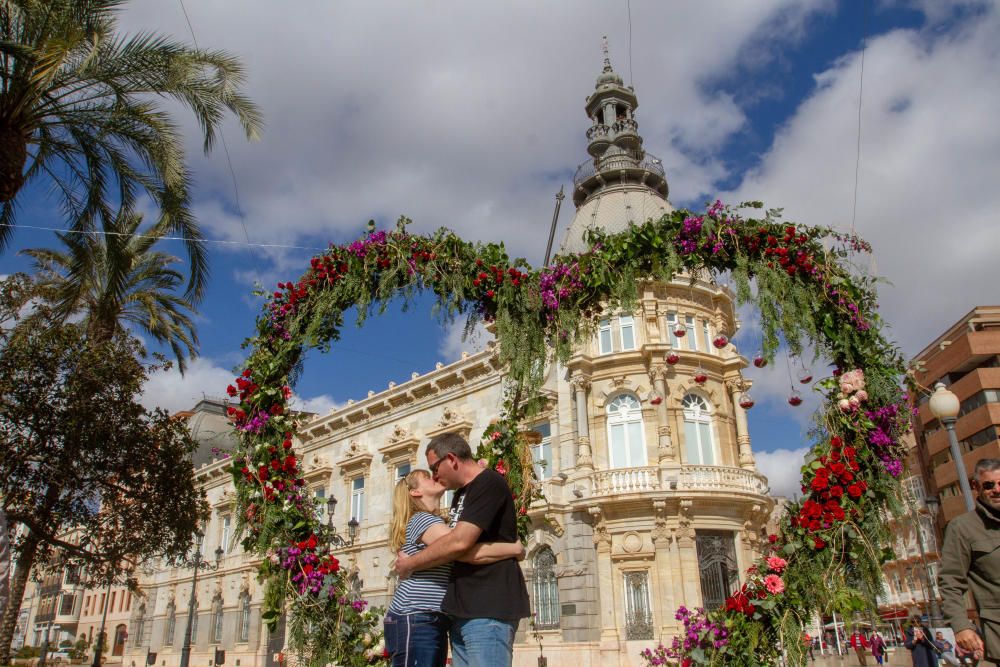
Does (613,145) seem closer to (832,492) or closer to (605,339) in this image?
(605,339)

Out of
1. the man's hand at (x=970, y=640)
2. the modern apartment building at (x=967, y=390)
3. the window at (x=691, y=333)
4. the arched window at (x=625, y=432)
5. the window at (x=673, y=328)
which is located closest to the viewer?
the man's hand at (x=970, y=640)

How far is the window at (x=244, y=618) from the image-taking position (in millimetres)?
31342

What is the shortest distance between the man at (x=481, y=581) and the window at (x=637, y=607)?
16.7m

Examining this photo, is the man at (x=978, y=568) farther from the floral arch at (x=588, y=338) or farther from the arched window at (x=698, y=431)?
the arched window at (x=698, y=431)

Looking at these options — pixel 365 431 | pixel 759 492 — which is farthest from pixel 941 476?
pixel 365 431

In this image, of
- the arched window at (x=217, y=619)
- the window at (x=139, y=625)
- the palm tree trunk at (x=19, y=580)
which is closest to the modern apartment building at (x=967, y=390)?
the arched window at (x=217, y=619)

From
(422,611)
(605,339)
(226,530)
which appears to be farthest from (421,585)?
(226,530)

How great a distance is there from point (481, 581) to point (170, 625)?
136 ft

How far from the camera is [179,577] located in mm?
38219

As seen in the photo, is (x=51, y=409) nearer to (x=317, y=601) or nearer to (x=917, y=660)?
(x=317, y=601)

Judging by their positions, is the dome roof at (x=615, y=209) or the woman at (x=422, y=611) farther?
the dome roof at (x=615, y=209)

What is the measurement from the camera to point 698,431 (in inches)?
835

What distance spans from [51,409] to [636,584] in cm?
1484

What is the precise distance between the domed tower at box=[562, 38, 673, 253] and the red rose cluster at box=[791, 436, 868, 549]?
761 inches
